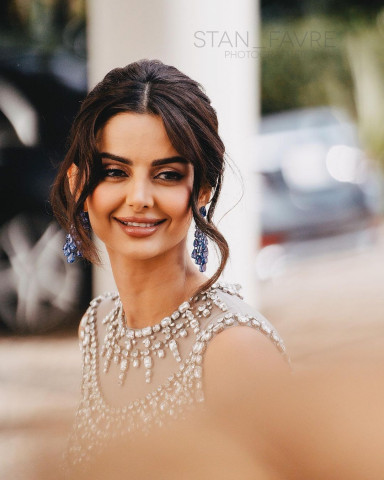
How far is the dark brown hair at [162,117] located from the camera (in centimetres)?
110

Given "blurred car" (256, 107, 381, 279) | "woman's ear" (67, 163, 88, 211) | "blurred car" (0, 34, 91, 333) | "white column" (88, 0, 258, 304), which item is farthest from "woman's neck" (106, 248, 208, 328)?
"blurred car" (256, 107, 381, 279)

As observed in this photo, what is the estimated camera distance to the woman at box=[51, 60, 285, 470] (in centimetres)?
108

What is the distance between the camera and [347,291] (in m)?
6.34

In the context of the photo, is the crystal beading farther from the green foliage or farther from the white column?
the green foliage

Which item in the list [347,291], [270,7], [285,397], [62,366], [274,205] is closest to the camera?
[285,397]

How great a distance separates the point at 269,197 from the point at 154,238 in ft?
20.5

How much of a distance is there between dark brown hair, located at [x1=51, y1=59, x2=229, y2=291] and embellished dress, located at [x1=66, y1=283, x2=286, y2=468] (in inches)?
2.4

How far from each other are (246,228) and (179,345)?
6.28ft

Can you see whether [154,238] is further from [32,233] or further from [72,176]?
[32,233]

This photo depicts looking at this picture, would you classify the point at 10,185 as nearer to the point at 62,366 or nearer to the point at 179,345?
the point at 62,366

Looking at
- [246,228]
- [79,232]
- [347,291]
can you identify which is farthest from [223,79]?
[347,291]

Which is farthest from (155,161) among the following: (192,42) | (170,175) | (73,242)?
(192,42)

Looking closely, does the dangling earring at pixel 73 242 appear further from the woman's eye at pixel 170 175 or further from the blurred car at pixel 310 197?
the blurred car at pixel 310 197

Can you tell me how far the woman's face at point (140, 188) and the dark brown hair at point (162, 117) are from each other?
0.01 metres
